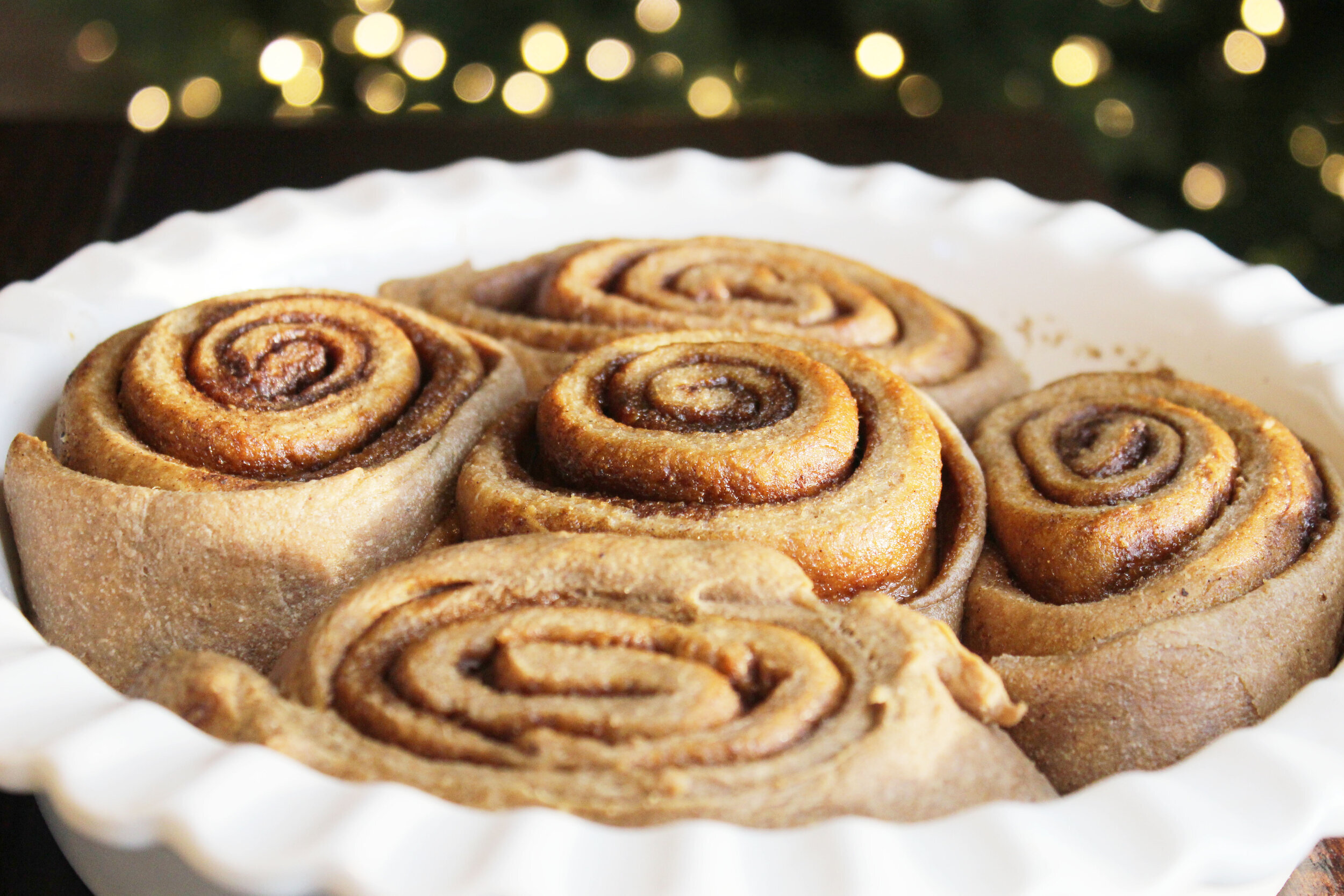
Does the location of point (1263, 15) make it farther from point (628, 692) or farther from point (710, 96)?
point (628, 692)

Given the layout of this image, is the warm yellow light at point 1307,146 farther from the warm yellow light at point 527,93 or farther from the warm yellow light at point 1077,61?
the warm yellow light at point 527,93

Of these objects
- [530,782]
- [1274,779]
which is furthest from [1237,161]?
[530,782]

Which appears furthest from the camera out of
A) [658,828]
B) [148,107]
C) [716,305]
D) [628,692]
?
[148,107]

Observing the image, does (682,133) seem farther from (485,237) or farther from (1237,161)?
(1237,161)

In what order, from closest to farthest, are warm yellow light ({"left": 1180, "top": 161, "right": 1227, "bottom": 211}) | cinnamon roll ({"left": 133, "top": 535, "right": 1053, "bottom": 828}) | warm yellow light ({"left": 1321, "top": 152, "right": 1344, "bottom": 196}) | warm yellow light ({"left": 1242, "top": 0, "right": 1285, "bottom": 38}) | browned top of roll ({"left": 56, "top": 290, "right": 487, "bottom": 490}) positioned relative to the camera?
1. cinnamon roll ({"left": 133, "top": 535, "right": 1053, "bottom": 828})
2. browned top of roll ({"left": 56, "top": 290, "right": 487, "bottom": 490})
3. warm yellow light ({"left": 1242, "top": 0, "right": 1285, "bottom": 38})
4. warm yellow light ({"left": 1321, "top": 152, "right": 1344, "bottom": 196})
5. warm yellow light ({"left": 1180, "top": 161, "right": 1227, "bottom": 211})

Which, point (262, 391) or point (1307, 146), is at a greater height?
point (1307, 146)

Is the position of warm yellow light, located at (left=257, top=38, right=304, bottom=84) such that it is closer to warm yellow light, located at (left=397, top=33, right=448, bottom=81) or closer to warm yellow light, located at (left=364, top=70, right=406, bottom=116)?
warm yellow light, located at (left=364, top=70, right=406, bottom=116)

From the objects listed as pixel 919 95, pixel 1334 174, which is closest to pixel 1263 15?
pixel 1334 174

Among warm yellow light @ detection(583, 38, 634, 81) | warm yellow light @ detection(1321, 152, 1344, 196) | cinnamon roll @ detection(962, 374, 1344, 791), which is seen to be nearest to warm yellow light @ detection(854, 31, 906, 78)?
warm yellow light @ detection(583, 38, 634, 81)
